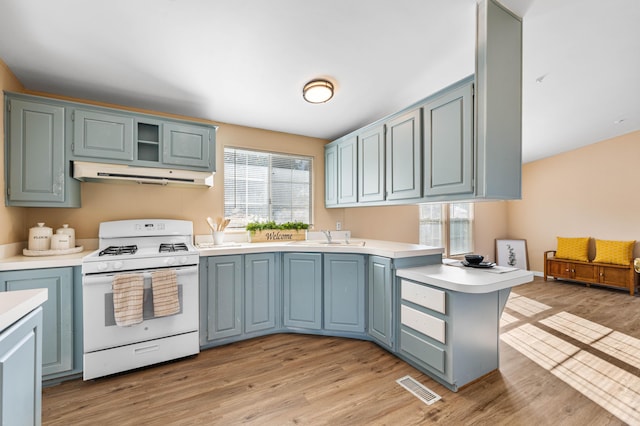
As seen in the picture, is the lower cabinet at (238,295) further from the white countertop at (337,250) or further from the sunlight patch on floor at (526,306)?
the sunlight patch on floor at (526,306)

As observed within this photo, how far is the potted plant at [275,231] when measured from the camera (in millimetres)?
3439

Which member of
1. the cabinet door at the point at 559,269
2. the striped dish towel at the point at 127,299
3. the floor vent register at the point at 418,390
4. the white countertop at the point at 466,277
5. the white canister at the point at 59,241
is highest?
the white canister at the point at 59,241

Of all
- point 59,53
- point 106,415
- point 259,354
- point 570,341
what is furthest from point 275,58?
point 570,341

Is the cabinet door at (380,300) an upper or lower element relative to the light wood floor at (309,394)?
upper

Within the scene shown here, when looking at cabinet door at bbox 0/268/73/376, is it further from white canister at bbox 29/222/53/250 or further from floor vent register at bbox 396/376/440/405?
floor vent register at bbox 396/376/440/405

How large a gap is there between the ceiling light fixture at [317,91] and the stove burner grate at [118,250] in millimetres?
2235

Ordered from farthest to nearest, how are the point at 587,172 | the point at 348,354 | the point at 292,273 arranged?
the point at 587,172, the point at 292,273, the point at 348,354

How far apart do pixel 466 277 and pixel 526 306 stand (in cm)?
288

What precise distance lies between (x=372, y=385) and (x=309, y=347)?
31.5 inches

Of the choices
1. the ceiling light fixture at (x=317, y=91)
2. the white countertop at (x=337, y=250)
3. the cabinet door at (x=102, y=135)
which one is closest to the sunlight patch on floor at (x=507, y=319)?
the white countertop at (x=337, y=250)

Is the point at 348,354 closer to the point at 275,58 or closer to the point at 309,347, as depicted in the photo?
the point at 309,347

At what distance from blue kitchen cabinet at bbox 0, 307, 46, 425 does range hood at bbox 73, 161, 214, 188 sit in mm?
1752

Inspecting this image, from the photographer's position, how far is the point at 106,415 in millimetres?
1810

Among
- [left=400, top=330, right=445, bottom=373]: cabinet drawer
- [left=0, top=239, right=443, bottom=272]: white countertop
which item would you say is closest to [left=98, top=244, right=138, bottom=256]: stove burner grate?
[left=0, top=239, right=443, bottom=272]: white countertop
